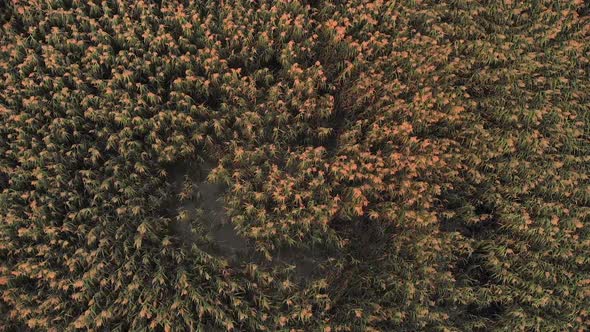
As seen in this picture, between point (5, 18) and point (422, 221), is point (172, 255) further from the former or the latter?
point (5, 18)

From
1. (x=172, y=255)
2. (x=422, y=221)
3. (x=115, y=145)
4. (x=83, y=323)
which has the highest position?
(x=115, y=145)

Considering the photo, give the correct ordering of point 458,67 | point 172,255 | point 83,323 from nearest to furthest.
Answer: point 83,323 < point 172,255 < point 458,67

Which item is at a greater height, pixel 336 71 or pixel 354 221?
pixel 336 71

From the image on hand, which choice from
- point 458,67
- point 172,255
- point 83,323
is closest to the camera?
point 83,323

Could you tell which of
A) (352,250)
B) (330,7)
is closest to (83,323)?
(352,250)

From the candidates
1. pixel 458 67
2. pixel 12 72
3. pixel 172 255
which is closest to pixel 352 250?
pixel 172 255

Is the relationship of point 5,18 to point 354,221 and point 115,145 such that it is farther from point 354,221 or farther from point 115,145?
point 354,221

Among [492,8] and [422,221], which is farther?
[492,8]
